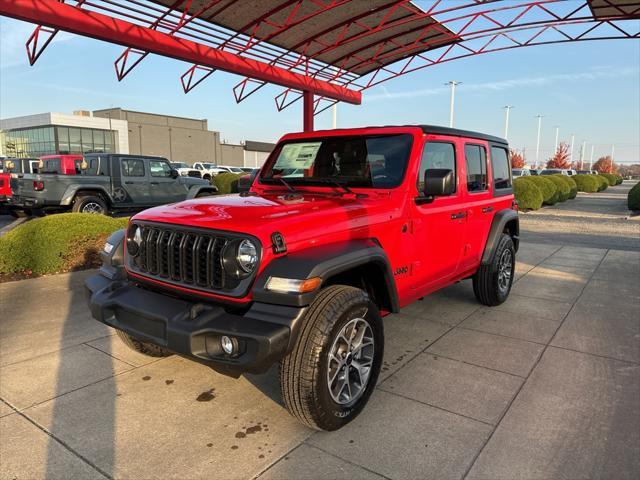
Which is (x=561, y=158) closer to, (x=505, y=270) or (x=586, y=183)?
(x=586, y=183)

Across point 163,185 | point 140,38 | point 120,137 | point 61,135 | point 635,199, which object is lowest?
point 635,199

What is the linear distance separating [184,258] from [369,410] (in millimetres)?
1566

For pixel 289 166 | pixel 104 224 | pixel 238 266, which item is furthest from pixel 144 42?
pixel 238 266

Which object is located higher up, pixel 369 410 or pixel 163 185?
pixel 163 185

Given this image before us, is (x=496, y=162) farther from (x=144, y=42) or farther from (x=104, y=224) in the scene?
(x=144, y=42)

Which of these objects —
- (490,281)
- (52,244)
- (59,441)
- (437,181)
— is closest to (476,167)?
(490,281)

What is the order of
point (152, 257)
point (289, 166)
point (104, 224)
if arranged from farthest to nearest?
point (104, 224) → point (289, 166) → point (152, 257)

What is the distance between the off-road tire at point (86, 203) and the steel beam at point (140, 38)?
371 cm

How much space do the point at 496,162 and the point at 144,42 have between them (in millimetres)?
9741


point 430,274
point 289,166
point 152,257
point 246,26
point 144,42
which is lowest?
point 430,274

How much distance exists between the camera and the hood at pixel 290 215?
2666 millimetres

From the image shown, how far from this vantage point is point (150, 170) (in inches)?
476

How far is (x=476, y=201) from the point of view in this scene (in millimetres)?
4637

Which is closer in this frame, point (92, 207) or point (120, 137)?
point (92, 207)
